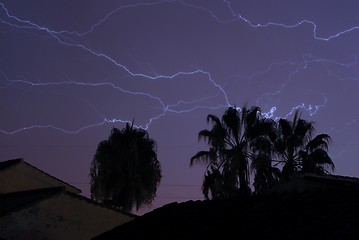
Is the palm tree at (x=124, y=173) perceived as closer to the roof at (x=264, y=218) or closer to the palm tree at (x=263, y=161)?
the palm tree at (x=263, y=161)

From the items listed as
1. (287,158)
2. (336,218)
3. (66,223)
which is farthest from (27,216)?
(287,158)

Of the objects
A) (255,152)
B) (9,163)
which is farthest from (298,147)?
(9,163)

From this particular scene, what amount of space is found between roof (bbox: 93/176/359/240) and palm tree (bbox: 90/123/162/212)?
15989 mm

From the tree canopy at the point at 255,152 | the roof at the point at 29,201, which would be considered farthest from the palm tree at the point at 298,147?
the roof at the point at 29,201

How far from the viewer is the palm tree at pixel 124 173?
26406 millimetres

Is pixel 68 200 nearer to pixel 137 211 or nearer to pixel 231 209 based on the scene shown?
pixel 231 209

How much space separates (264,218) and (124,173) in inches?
755

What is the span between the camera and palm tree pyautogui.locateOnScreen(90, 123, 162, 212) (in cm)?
2641

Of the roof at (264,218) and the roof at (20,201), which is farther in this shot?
the roof at (20,201)

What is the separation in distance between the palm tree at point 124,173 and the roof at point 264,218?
52.5 ft

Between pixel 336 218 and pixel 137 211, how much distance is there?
66.5ft

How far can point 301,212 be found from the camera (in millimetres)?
7859

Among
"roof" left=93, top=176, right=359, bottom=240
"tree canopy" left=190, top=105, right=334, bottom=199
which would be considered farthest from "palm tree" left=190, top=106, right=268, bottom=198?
→ "roof" left=93, top=176, right=359, bottom=240

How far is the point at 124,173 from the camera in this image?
86.9 feet
